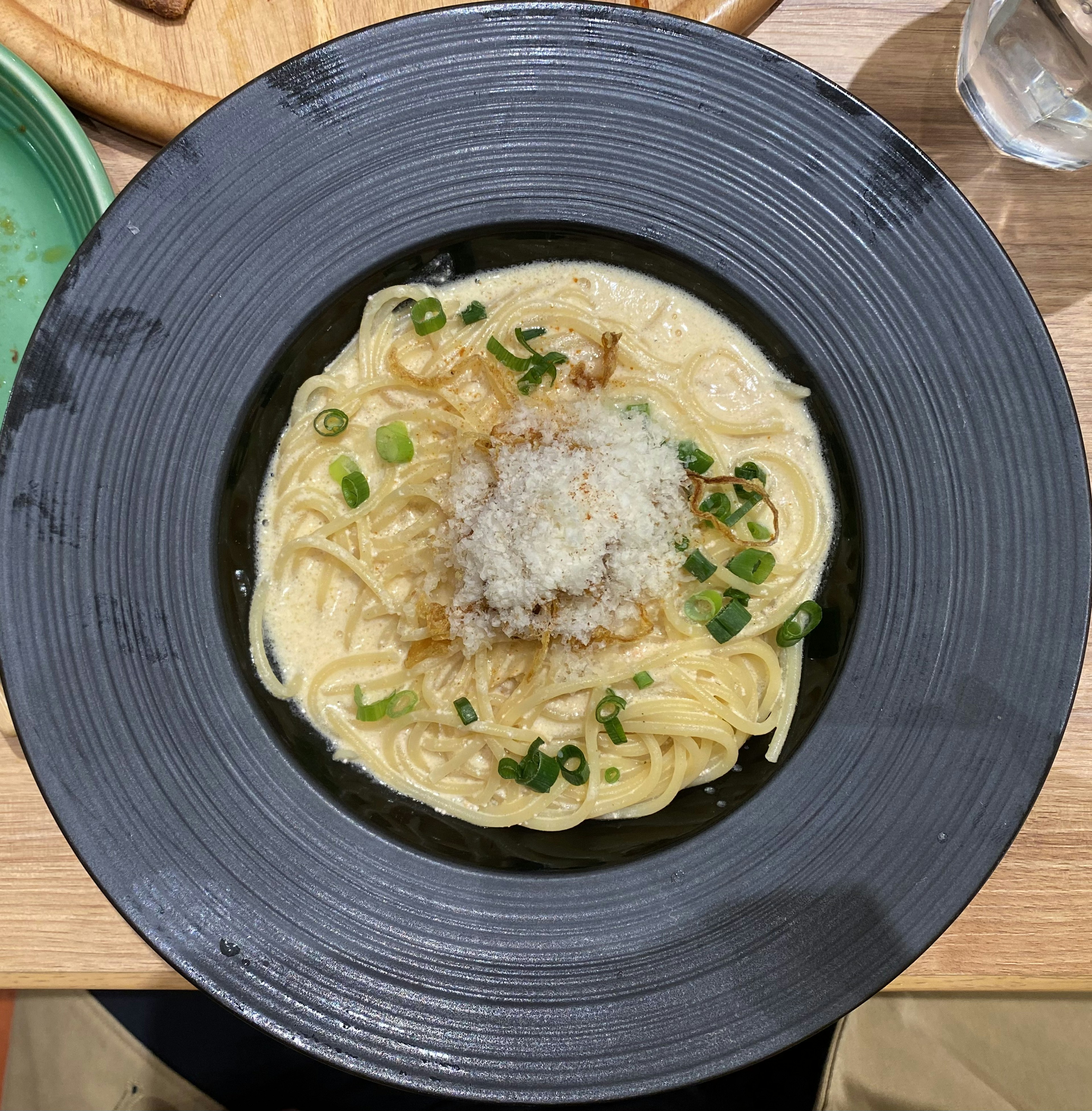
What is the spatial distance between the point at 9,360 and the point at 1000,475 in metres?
3.03

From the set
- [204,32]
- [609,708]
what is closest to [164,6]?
[204,32]

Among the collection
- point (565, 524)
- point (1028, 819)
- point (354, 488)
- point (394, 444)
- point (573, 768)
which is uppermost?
point (394, 444)

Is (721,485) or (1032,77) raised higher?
(1032,77)

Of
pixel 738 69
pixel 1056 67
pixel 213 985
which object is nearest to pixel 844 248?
pixel 738 69

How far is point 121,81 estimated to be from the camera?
2531mm

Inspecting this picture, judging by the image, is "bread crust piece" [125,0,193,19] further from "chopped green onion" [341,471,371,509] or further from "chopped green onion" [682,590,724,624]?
"chopped green onion" [682,590,724,624]

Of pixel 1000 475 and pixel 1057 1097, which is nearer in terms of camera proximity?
pixel 1000 475

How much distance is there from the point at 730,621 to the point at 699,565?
19cm

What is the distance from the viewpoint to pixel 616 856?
2.37 m

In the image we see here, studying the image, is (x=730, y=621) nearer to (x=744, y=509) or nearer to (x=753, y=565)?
(x=753, y=565)

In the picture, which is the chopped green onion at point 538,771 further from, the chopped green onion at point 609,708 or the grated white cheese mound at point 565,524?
the grated white cheese mound at point 565,524

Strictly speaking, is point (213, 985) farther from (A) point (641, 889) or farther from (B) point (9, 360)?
(B) point (9, 360)

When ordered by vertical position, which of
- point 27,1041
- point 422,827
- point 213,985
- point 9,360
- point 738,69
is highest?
point 738,69

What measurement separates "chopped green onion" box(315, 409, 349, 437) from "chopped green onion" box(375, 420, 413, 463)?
0.11 meters
